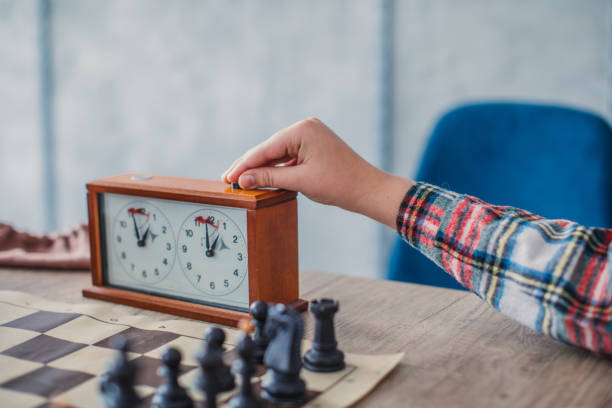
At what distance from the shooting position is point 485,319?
1.10m

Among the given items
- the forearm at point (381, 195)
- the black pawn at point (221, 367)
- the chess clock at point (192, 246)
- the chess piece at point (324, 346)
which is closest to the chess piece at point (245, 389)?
the black pawn at point (221, 367)

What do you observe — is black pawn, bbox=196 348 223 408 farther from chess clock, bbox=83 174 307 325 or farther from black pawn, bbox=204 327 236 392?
chess clock, bbox=83 174 307 325

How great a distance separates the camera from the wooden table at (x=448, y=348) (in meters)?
0.81

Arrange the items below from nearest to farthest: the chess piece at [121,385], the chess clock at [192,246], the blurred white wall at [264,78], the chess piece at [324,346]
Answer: the chess piece at [121,385] → the chess piece at [324,346] → the chess clock at [192,246] → the blurred white wall at [264,78]

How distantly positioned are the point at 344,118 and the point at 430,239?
181cm

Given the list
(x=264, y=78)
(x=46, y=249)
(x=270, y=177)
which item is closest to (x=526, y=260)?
(x=270, y=177)

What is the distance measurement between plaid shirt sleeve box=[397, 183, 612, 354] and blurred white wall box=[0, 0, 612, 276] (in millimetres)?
1544

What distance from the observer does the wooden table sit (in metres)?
0.81

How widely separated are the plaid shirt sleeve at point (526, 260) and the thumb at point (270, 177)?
209 mm

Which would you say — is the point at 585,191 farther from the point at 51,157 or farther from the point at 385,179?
the point at 51,157

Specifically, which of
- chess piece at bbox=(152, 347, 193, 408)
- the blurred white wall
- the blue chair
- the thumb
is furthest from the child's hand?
the blurred white wall

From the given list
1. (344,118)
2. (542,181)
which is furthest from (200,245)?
(344,118)

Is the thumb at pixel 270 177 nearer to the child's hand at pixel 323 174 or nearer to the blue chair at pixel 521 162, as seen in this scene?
the child's hand at pixel 323 174

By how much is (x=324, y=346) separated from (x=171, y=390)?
224 mm
